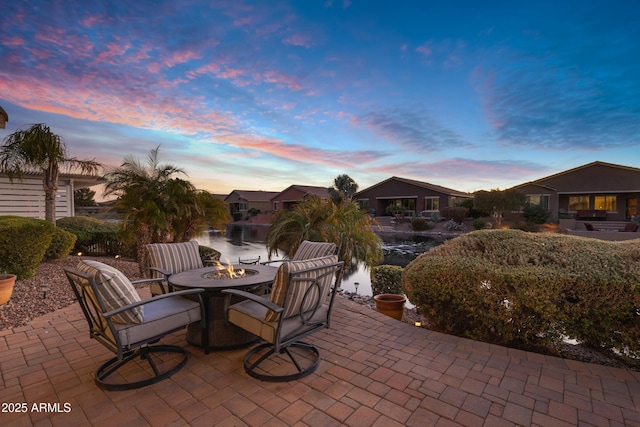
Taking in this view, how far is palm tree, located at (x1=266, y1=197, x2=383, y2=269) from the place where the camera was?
6516 millimetres

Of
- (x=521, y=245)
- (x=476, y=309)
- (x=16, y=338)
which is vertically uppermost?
(x=521, y=245)

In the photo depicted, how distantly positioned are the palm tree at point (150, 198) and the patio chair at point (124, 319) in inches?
157

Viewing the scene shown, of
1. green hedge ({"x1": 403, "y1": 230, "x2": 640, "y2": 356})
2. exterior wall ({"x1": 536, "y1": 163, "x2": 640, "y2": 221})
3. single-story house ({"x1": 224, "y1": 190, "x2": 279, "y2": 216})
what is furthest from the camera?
single-story house ({"x1": 224, "y1": 190, "x2": 279, "y2": 216})

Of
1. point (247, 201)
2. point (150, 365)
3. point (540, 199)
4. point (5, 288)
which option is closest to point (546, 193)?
point (540, 199)

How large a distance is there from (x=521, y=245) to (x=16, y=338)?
6.16 meters

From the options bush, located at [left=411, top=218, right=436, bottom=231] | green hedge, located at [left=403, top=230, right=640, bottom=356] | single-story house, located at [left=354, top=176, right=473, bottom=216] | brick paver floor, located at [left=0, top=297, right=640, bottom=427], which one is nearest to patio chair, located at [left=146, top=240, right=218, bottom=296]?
brick paver floor, located at [left=0, top=297, right=640, bottom=427]

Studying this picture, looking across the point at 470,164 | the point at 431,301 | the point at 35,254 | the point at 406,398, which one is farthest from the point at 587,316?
the point at 470,164

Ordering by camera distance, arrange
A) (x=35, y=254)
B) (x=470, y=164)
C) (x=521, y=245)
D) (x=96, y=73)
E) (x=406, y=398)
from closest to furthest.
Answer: (x=406, y=398), (x=521, y=245), (x=35, y=254), (x=96, y=73), (x=470, y=164)

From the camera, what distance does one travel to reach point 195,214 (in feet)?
23.4

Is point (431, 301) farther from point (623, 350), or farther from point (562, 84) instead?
point (562, 84)

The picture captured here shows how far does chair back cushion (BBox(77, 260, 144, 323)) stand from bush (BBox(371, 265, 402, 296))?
13.7 feet

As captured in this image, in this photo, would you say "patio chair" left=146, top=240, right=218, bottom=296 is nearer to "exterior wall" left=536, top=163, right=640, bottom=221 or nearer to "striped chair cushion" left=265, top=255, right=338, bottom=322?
"striped chair cushion" left=265, top=255, right=338, bottom=322

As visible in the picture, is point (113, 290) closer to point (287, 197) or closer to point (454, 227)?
point (454, 227)

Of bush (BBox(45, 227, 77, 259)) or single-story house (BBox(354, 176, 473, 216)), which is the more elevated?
single-story house (BBox(354, 176, 473, 216))
